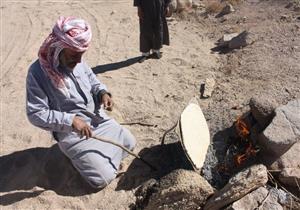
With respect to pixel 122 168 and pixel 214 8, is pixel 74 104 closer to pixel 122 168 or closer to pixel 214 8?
pixel 122 168

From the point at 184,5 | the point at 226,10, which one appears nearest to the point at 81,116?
the point at 226,10

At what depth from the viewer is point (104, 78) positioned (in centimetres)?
732

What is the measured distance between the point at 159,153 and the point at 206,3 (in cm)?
510

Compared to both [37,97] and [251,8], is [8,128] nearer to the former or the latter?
[37,97]

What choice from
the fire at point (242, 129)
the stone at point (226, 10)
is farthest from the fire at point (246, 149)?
the stone at point (226, 10)

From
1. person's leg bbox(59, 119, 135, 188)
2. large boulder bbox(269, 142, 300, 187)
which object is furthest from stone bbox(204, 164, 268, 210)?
person's leg bbox(59, 119, 135, 188)

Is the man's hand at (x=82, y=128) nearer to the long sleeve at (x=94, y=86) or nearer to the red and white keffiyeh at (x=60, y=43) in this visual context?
the red and white keffiyeh at (x=60, y=43)

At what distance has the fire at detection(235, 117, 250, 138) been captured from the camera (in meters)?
4.85

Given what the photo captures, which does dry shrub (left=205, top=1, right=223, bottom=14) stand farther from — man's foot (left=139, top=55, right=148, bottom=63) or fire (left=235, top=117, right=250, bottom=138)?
fire (left=235, top=117, right=250, bottom=138)

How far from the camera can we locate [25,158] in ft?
18.7

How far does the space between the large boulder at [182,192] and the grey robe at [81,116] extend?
0.76 meters

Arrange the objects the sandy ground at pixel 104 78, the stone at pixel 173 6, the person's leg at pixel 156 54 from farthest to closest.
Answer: the stone at pixel 173 6 → the person's leg at pixel 156 54 → the sandy ground at pixel 104 78

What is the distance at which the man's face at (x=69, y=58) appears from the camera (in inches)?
177

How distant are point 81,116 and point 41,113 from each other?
51 centimetres
